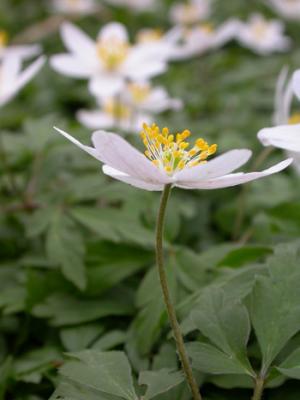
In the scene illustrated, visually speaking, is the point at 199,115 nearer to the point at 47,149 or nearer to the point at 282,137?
the point at 47,149

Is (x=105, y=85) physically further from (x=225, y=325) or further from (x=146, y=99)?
(x=225, y=325)

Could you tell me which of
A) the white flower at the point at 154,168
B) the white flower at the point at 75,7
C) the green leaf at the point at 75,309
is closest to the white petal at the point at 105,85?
the green leaf at the point at 75,309

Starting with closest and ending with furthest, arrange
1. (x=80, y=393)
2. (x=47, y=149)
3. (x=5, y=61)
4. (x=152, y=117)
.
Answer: (x=80, y=393), (x=47, y=149), (x=5, y=61), (x=152, y=117)

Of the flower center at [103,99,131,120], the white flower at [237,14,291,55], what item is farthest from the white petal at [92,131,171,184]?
the white flower at [237,14,291,55]

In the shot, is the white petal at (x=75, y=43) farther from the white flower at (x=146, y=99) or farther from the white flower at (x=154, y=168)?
the white flower at (x=154, y=168)

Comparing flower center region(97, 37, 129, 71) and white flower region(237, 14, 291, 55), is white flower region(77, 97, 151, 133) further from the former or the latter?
white flower region(237, 14, 291, 55)

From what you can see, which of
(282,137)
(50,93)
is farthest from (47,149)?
(50,93)

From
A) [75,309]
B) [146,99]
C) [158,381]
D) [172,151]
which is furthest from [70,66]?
[158,381]
